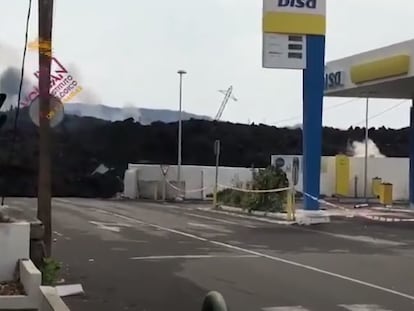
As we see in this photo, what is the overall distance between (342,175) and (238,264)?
108 ft

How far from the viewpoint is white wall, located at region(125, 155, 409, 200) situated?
4516cm

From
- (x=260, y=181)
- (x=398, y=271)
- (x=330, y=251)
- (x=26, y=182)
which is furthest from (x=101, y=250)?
(x=26, y=182)

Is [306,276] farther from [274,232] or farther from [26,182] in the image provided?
[26,182]

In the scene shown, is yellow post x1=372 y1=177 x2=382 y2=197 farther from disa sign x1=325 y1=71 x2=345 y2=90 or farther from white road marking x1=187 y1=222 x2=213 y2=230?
white road marking x1=187 y1=222 x2=213 y2=230

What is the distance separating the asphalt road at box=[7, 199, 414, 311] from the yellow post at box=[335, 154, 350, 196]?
21.5 meters

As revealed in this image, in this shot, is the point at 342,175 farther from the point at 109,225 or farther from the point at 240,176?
the point at 109,225

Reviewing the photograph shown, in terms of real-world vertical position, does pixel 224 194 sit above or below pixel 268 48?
below

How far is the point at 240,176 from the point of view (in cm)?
4622

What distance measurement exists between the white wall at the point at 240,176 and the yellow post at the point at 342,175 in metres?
0.31

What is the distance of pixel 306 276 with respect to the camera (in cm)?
1366

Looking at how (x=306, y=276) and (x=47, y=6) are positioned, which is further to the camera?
(x=306, y=276)

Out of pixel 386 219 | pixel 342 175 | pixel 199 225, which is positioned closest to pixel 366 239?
pixel 199 225

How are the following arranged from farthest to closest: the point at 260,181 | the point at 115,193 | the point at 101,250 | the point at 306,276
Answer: the point at 115,193 → the point at 260,181 → the point at 101,250 → the point at 306,276

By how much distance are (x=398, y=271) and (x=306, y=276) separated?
1.86 metres
